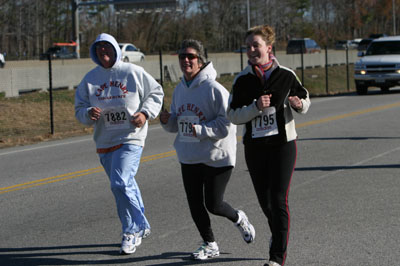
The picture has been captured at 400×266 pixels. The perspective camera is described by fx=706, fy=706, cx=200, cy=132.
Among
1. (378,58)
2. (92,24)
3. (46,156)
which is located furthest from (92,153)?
(92,24)

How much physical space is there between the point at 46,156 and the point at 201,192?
7452 mm

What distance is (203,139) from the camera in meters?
5.77

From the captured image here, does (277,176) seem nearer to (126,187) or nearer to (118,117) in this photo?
(126,187)

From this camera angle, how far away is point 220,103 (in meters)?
5.83

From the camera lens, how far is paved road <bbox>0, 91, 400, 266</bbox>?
611 cm

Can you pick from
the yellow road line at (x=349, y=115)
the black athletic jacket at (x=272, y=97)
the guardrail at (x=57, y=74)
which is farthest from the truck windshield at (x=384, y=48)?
the black athletic jacket at (x=272, y=97)

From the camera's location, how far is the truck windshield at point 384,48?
2714cm

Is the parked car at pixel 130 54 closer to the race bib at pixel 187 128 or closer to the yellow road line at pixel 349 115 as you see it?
the yellow road line at pixel 349 115

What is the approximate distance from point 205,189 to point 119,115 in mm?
1110

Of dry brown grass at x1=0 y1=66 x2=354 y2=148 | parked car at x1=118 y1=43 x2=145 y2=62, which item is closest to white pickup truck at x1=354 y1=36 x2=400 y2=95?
dry brown grass at x1=0 y1=66 x2=354 y2=148

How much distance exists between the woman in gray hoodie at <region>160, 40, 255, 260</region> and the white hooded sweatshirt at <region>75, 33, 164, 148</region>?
503 millimetres

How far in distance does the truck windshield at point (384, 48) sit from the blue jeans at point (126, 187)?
73.5ft

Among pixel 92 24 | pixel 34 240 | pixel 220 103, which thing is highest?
pixel 92 24

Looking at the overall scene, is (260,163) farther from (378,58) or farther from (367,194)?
(378,58)
